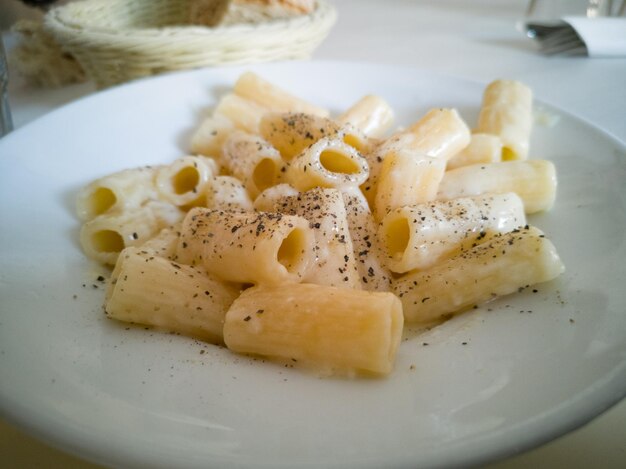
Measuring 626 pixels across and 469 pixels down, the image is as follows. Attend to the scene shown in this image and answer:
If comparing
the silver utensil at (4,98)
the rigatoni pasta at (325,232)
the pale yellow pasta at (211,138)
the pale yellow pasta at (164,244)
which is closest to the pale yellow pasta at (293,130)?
the rigatoni pasta at (325,232)

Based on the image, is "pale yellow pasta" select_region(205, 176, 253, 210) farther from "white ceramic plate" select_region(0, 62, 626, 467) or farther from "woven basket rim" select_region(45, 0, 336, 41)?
"woven basket rim" select_region(45, 0, 336, 41)

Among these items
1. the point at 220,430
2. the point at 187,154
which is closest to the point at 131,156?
the point at 187,154

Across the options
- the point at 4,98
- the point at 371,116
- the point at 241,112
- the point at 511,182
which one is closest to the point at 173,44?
the point at 241,112

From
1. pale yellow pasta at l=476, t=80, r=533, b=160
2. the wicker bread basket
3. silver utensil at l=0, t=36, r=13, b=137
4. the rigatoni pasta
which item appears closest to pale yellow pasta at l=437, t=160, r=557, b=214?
the rigatoni pasta

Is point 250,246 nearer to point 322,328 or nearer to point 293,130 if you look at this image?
point 322,328

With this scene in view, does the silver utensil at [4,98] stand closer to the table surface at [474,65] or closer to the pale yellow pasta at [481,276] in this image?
the table surface at [474,65]

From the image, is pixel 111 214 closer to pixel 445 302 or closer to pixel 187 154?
pixel 187 154

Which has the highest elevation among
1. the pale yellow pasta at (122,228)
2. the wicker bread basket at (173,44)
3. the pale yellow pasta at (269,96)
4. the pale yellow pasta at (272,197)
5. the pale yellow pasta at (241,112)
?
the wicker bread basket at (173,44)
